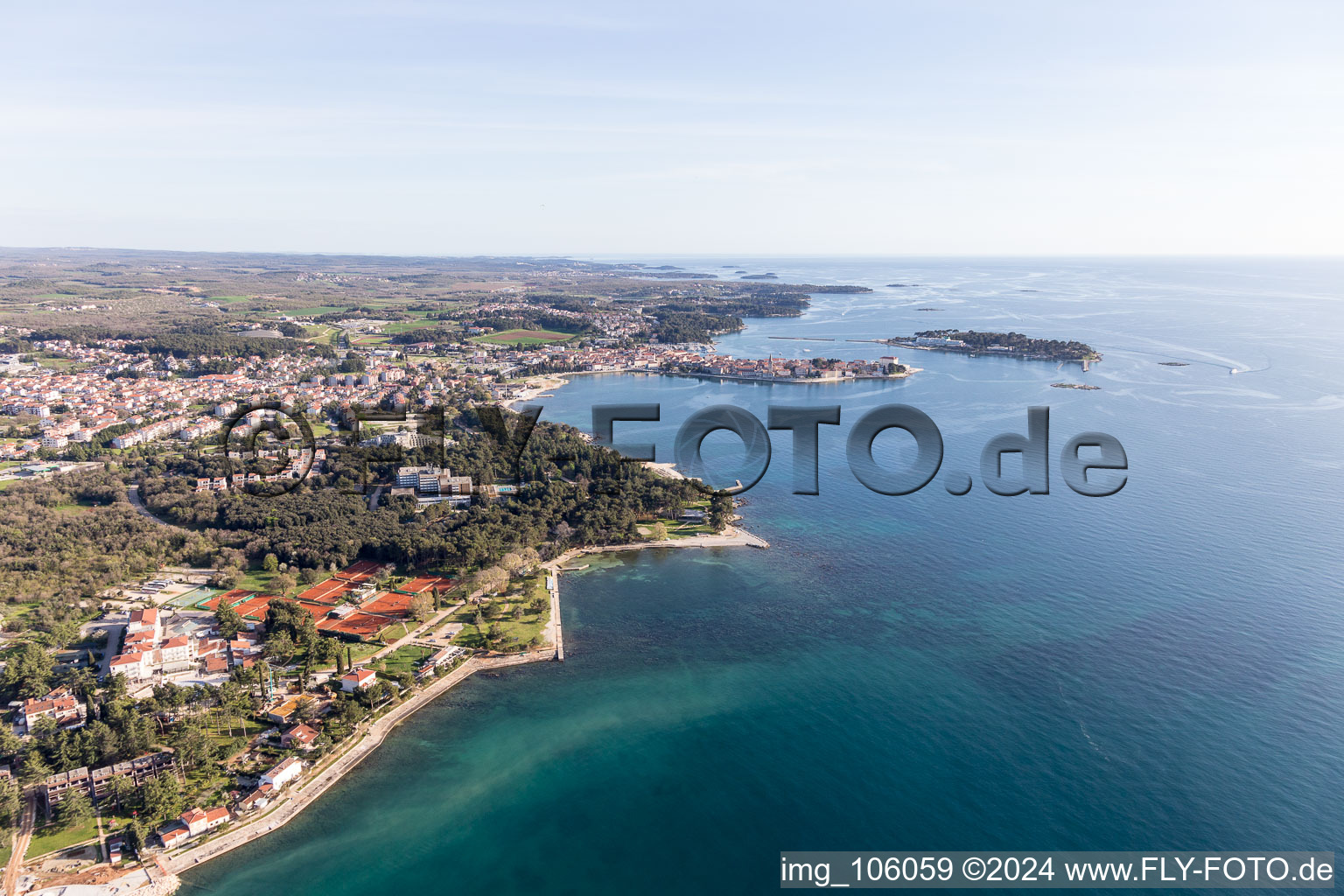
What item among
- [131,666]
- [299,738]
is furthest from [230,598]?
[299,738]

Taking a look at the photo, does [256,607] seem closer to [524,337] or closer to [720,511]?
[720,511]

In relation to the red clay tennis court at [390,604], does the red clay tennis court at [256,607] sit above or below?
above

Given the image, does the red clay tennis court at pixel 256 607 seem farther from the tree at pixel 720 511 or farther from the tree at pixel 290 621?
the tree at pixel 720 511

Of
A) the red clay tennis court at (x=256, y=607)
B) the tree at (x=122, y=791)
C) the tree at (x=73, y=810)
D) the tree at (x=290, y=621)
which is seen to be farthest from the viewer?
the red clay tennis court at (x=256, y=607)

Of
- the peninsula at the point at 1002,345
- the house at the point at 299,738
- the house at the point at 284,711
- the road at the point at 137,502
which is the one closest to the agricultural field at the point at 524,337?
the peninsula at the point at 1002,345

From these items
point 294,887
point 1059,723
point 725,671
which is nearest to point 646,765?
point 725,671

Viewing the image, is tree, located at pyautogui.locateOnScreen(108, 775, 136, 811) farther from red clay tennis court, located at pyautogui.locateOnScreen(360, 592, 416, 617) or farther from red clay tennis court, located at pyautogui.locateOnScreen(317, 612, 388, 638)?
red clay tennis court, located at pyautogui.locateOnScreen(360, 592, 416, 617)

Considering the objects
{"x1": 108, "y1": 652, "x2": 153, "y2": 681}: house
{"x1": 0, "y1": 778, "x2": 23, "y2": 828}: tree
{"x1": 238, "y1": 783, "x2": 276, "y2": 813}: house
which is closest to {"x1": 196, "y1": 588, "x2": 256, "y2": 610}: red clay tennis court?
{"x1": 108, "y1": 652, "x2": 153, "y2": 681}: house
